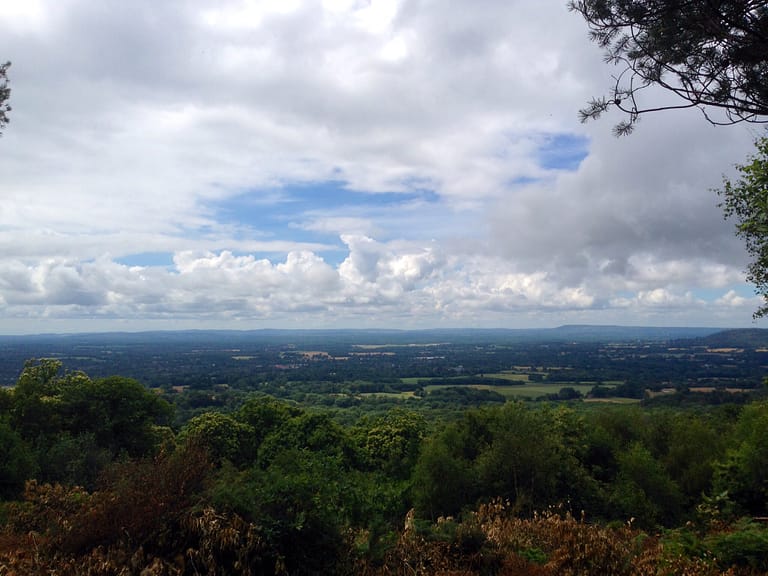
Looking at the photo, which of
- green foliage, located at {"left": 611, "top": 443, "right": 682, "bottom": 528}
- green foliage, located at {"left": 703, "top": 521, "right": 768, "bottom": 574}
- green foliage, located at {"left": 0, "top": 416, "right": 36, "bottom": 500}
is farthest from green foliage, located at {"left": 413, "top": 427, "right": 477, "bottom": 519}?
green foliage, located at {"left": 0, "top": 416, "right": 36, "bottom": 500}

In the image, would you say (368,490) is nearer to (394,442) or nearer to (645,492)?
(645,492)

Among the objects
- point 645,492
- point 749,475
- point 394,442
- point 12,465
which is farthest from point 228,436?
point 749,475

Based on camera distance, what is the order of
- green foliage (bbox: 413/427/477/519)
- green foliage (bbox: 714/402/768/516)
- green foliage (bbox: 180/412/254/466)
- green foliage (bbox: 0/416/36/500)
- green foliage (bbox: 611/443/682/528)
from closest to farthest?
green foliage (bbox: 714/402/768/516)
green foliage (bbox: 0/416/36/500)
green foliage (bbox: 611/443/682/528)
green foliage (bbox: 413/427/477/519)
green foliage (bbox: 180/412/254/466)

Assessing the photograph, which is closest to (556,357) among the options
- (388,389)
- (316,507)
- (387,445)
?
(388,389)

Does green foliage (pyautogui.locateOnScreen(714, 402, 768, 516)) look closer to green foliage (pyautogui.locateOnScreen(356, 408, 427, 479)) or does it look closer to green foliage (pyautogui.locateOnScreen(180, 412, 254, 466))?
green foliage (pyautogui.locateOnScreen(356, 408, 427, 479))

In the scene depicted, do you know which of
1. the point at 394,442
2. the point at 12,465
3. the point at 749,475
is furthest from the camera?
the point at 394,442

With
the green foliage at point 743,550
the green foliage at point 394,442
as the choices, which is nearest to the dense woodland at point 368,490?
the green foliage at point 743,550

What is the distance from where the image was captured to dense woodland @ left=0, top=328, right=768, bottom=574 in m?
6.75

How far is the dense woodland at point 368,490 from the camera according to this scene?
675cm

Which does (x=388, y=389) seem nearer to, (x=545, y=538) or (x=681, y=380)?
(x=681, y=380)

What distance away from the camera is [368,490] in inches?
524

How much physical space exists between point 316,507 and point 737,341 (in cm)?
23910

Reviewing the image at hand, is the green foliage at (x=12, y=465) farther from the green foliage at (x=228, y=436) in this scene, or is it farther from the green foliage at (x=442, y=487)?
the green foliage at (x=442, y=487)

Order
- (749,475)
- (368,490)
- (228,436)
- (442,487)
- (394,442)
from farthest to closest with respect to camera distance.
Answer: (394,442) < (228,436) < (442,487) < (749,475) < (368,490)
